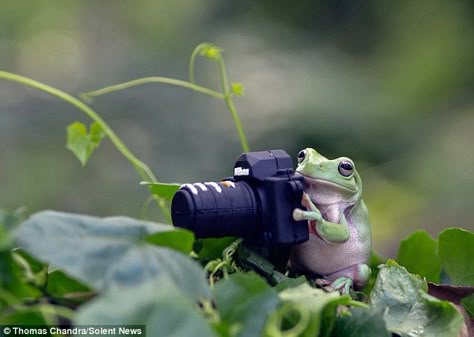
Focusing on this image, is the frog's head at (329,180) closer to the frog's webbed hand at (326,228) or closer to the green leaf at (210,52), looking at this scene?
the frog's webbed hand at (326,228)

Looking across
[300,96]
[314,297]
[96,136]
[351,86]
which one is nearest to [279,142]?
[300,96]

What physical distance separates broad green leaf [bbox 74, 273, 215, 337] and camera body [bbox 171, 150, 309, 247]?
0.21 m

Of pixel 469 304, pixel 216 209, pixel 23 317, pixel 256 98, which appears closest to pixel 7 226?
pixel 23 317

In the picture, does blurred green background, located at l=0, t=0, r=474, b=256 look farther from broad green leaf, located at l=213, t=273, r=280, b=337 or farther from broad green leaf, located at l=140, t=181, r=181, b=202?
broad green leaf, located at l=213, t=273, r=280, b=337

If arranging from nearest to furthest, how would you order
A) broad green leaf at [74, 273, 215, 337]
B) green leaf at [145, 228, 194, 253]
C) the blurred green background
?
broad green leaf at [74, 273, 215, 337], green leaf at [145, 228, 194, 253], the blurred green background

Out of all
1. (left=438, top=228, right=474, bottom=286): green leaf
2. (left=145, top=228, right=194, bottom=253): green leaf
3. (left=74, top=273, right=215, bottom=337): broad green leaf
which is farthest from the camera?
(left=438, top=228, right=474, bottom=286): green leaf

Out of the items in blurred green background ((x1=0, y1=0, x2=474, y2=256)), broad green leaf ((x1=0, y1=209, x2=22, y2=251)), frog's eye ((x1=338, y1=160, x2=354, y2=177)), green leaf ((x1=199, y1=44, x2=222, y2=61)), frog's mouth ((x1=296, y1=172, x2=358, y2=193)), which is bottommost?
blurred green background ((x1=0, y1=0, x2=474, y2=256))

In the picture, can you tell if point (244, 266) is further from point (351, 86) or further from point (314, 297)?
point (351, 86)

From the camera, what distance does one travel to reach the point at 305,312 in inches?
19.4

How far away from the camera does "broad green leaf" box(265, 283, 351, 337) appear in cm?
49

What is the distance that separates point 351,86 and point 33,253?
2519mm

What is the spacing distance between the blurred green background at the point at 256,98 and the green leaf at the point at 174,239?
5.79 ft

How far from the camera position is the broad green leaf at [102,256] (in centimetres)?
45

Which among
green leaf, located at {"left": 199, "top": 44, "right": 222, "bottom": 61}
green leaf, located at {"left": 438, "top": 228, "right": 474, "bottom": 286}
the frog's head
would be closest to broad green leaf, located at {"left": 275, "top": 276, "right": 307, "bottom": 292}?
the frog's head
